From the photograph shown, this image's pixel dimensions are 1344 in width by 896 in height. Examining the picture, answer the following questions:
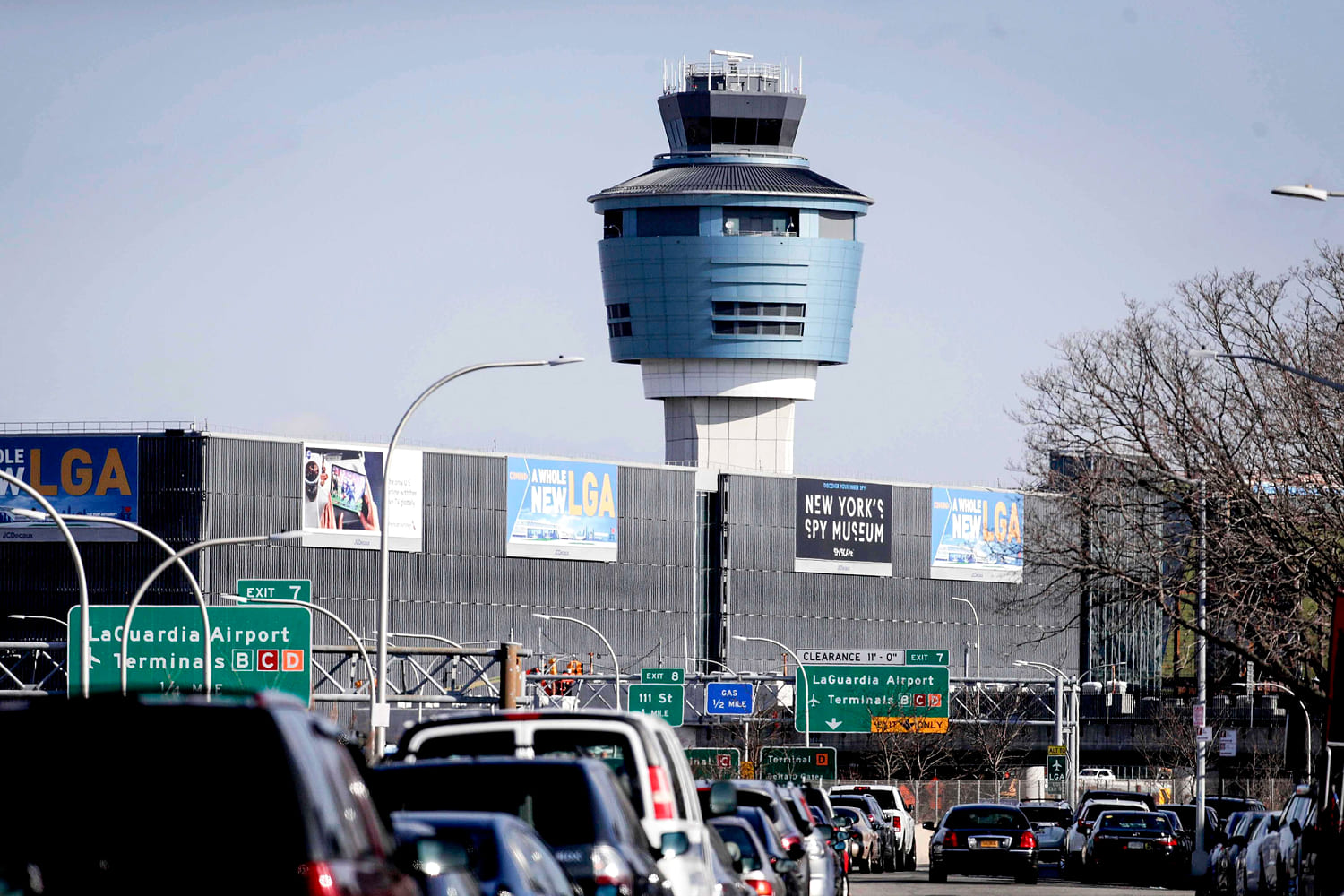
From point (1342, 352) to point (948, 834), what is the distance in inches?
411

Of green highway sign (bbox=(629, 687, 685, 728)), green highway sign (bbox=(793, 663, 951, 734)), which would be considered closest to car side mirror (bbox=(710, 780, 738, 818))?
green highway sign (bbox=(629, 687, 685, 728))

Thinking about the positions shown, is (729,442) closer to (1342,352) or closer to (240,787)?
(1342,352)

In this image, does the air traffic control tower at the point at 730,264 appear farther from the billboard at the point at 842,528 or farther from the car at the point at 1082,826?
the car at the point at 1082,826

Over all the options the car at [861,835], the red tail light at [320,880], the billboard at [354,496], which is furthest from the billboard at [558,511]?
the red tail light at [320,880]

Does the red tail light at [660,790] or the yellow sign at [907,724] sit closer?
the red tail light at [660,790]

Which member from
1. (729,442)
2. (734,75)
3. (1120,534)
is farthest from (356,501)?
(1120,534)

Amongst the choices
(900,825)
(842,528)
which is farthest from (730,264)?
(900,825)

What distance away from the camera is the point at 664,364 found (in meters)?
151

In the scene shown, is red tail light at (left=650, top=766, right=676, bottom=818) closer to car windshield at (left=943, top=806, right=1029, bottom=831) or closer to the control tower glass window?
car windshield at (left=943, top=806, right=1029, bottom=831)

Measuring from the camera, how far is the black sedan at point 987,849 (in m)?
40.5

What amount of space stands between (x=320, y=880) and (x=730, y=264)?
465 ft

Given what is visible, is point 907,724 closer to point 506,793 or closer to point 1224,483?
point 1224,483

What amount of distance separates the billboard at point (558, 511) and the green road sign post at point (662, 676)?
181 ft

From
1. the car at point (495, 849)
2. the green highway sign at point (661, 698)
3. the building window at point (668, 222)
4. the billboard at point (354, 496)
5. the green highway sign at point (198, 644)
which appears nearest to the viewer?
the car at point (495, 849)
